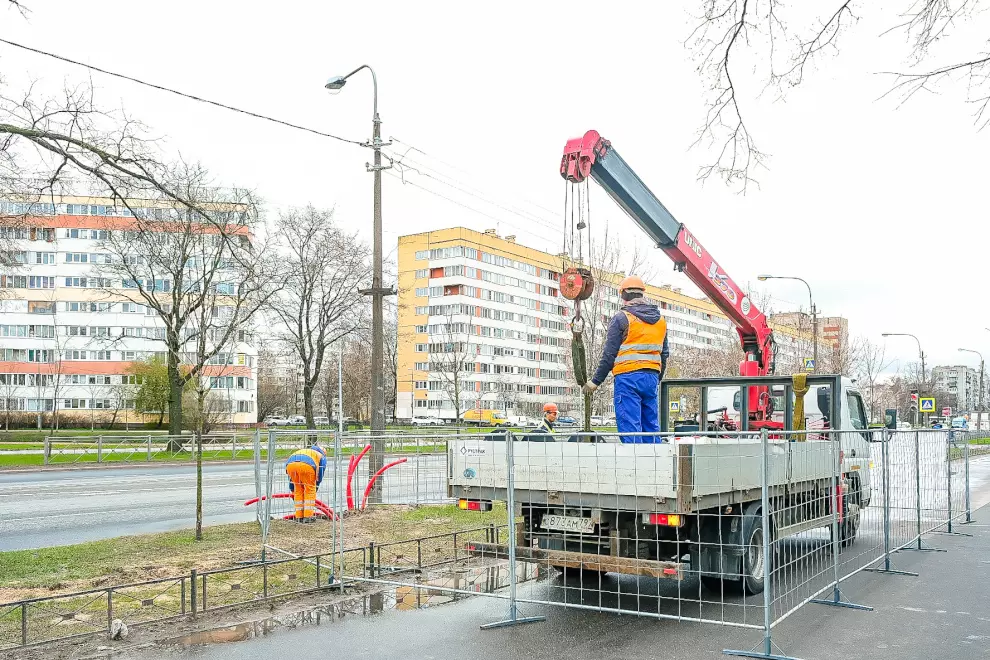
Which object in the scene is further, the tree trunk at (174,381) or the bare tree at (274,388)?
the bare tree at (274,388)

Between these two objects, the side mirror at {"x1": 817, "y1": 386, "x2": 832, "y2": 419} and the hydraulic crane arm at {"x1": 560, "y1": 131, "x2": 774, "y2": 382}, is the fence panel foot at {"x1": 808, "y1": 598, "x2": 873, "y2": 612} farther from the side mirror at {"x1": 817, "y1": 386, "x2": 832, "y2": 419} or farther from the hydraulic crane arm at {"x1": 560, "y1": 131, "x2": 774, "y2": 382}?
the hydraulic crane arm at {"x1": 560, "y1": 131, "x2": 774, "y2": 382}

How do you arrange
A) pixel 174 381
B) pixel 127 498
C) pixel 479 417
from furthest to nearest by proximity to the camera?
pixel 479 417, pixel 174 381, pixel 127 498

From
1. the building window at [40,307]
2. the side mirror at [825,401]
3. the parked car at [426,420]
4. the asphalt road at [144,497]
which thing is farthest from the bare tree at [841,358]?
the building window at [40,307]

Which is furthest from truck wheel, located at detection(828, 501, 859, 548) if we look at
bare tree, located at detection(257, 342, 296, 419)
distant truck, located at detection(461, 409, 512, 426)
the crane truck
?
bare tree, located at detection(257, 342, 296, 419)

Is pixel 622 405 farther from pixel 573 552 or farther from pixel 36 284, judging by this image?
pixel 36 284

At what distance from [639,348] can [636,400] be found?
56 centimetres

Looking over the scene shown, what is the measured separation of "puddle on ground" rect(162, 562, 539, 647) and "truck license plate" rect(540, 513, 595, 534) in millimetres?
1366

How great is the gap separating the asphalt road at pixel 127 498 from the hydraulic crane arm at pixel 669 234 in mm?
4963

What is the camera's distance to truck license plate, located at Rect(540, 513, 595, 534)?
24.5 feet

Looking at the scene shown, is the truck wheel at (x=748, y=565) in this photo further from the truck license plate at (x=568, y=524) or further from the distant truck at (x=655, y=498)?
the truck license plate at (x=568, y=524)

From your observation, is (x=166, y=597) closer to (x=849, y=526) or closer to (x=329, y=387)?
(x=849, y=526)

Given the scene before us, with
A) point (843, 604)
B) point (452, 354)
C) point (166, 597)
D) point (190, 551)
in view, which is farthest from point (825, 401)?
point (452, 354)

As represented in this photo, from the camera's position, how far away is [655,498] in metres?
7.00

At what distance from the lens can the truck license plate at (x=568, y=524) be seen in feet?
24.5
